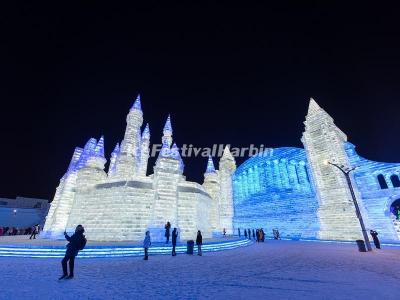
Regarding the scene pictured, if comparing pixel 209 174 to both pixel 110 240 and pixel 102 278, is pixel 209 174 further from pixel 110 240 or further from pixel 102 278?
pixel 102 278

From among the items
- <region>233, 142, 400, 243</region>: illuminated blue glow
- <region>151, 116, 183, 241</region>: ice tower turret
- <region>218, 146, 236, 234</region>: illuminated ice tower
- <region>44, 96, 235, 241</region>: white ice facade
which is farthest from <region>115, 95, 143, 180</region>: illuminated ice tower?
<region>233, 142, 400, 243</region>: illuminated blue glow

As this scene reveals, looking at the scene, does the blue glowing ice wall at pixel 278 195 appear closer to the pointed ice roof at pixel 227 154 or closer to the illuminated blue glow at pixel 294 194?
the illuminated blue glow at pixel 294 194

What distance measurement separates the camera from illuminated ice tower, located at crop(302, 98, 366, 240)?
2245 centimetres

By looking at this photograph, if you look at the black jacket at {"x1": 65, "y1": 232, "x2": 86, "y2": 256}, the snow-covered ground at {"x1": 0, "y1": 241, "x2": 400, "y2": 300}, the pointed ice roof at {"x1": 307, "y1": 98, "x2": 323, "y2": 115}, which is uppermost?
the pointed ice roof at {"x1": 307, "y1": 98, "x2": 323, "y2": 115}

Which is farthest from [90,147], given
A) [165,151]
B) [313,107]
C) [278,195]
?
[278,195]

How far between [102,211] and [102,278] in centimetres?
1373

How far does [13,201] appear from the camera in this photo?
59.5m

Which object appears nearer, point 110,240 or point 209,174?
point 110,240

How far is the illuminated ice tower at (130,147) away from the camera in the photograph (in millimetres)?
25125

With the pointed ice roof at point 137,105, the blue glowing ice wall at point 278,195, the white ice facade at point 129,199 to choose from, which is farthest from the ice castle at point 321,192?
the pointed ice roof at point 137,105

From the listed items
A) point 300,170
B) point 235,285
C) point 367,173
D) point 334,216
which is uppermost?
point 300,170

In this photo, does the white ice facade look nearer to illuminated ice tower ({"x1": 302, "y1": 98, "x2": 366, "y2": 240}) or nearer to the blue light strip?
the blue light strip

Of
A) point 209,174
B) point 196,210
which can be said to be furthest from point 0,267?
point 209,174

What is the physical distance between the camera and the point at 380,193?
23.6 meters
